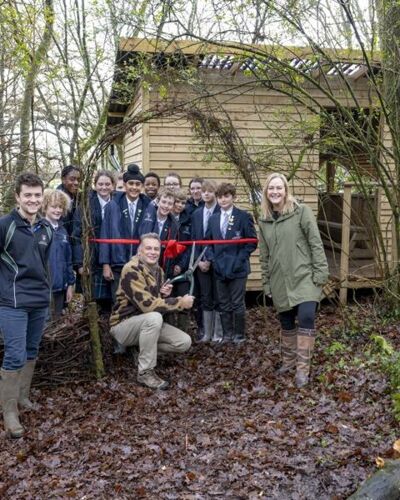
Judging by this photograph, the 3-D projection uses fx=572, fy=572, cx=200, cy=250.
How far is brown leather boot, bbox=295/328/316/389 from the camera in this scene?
5.77 meters

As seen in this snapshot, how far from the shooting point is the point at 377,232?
8172 mm

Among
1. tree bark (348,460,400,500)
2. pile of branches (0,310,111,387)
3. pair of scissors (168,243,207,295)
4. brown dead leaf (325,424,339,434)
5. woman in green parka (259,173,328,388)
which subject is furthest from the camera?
pair of scissors (168,243,207,295)

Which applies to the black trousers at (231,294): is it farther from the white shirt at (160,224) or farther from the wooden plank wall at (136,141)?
the wooden plank wall at (136,141)

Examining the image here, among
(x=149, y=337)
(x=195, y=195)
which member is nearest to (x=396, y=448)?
(x=149, y=337)

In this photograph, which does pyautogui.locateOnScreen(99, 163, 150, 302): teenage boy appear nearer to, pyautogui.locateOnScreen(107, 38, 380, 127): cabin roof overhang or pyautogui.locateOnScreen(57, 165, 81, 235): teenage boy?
pyautogui.locateOnScreen(57, 165, 81, 235): teenage boy

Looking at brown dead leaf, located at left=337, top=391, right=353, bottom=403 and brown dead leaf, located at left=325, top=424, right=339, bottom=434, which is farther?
brown dead leaf, located at left=337, top=391, right=353, bottom=403

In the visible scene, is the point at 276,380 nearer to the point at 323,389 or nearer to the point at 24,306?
the point at 323,389

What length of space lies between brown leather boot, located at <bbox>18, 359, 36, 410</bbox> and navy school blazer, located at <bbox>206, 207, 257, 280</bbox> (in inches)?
107

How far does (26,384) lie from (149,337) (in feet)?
4.32

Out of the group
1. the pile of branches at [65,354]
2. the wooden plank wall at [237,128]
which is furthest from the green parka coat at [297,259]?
the wooden plank wall at [237,128]

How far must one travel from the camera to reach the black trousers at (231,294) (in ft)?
24.3

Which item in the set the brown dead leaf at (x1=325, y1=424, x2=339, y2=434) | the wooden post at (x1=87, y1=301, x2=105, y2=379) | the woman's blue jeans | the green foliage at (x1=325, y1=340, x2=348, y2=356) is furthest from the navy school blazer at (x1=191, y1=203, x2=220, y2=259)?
the brown dead leaf at (x1=325, y1=424, x2=339, y2=434)

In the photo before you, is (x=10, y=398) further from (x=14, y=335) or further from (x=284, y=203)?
(x=284, y=203)

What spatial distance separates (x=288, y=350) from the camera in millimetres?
6227
